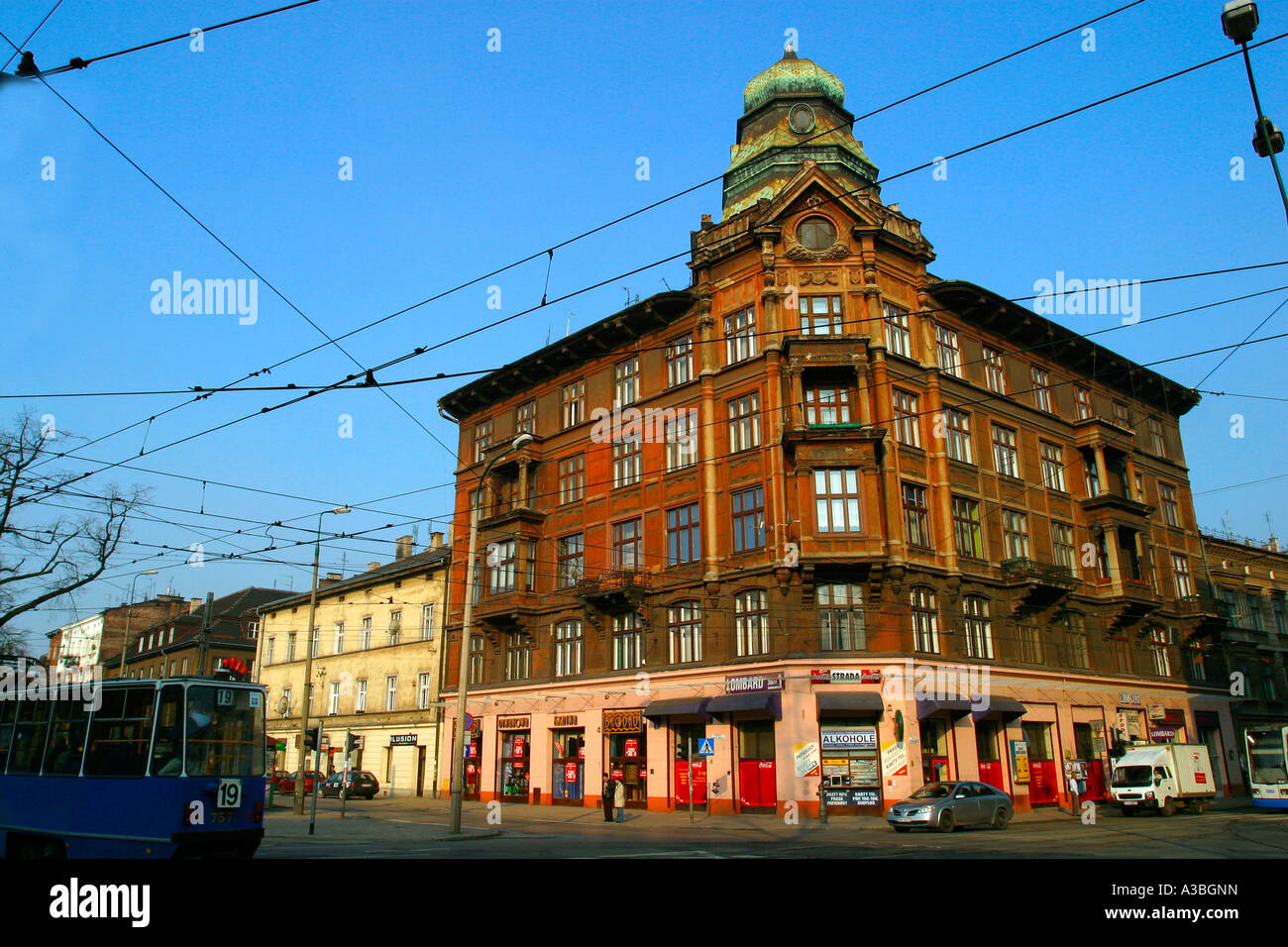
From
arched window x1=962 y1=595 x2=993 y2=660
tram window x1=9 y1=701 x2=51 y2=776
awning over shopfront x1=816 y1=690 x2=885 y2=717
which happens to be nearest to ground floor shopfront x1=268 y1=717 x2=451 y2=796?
awning over shopfront x1=816 y1=690 x2=885 y2=717

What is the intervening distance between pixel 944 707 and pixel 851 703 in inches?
151

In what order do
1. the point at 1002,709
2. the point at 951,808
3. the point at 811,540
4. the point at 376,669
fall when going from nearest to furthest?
the point at 951,808, the point at 811,540, the point at 1002,709, the point at 376,669

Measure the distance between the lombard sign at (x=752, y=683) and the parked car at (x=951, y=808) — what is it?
607 centimetres

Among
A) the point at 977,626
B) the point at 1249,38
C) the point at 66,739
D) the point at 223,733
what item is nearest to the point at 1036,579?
the point at 977,626

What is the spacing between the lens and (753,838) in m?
22.0

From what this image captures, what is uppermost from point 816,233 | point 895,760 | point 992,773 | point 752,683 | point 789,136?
point 789,136

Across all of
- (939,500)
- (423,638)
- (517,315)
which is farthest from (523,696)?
(517,315)

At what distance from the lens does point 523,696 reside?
38.7 meters

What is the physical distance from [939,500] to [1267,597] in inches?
1322

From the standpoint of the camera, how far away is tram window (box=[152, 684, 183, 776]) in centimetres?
1422

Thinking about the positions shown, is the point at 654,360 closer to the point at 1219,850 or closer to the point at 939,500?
the point at 939,500

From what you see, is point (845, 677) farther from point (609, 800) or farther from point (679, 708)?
point (609, 800)

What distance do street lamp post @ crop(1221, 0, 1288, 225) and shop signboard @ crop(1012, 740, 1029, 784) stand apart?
80.3 feet

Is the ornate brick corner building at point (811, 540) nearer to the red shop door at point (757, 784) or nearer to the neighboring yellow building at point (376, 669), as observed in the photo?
the red shop door at point (757, 784)
